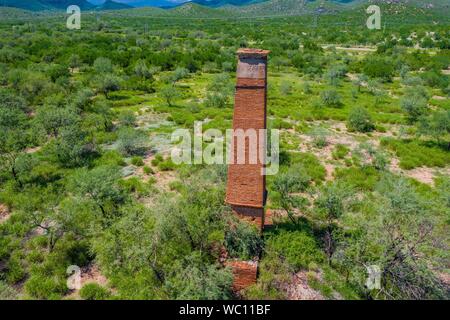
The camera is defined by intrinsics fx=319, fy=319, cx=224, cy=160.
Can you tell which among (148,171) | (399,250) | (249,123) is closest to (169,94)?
(148,171)

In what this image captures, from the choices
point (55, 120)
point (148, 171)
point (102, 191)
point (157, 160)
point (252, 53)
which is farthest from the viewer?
point (55, 120)

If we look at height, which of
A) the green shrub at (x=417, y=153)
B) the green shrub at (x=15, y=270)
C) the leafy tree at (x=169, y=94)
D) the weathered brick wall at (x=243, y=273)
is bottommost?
the green shrub at (x=15, y=270)

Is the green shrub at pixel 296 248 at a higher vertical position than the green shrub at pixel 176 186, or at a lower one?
lower

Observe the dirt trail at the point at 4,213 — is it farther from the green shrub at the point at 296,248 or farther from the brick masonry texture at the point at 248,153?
the green shrub at the point at 296,248

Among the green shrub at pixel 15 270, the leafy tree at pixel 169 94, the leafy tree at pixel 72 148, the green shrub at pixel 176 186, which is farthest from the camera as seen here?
the leafy tree at pixel 169 94

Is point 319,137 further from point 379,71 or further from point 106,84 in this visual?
point 379,71

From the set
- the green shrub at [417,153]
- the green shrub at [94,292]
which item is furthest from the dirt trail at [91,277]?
the green shrub at [417,153]

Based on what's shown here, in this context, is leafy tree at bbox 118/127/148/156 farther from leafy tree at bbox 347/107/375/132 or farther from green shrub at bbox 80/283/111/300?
leafy tree at bbox 347/107/375/132
